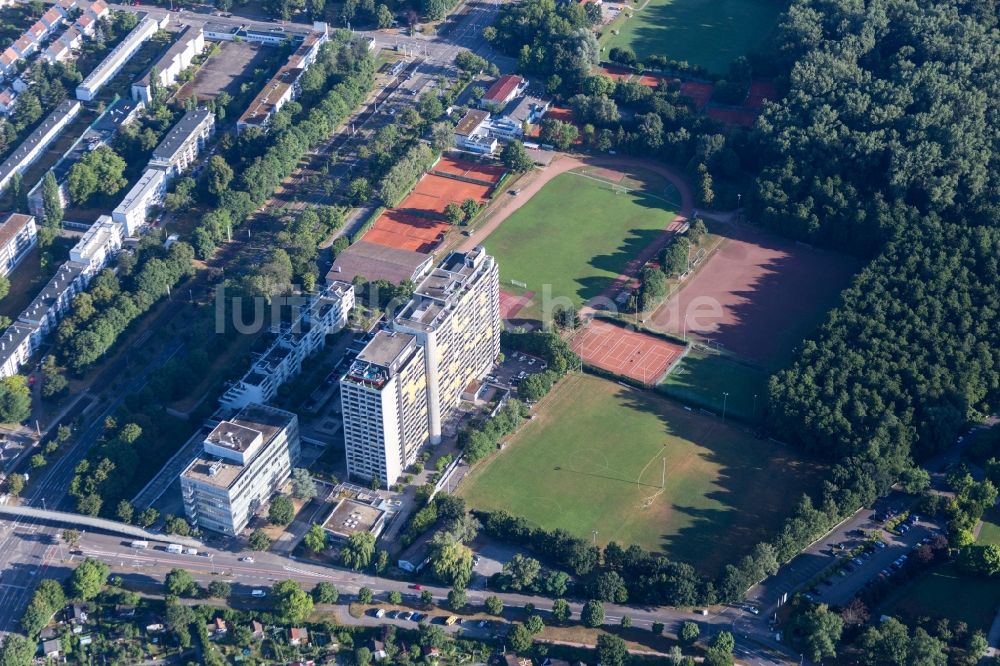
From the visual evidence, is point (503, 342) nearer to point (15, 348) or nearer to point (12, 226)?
point (15, 348)

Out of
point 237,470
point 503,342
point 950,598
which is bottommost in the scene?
point 950,598

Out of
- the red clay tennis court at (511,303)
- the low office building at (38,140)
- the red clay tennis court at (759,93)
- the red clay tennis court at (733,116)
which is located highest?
the red clay tennis court at (759,93)

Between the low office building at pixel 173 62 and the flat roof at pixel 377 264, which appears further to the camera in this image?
the low office building at pixel 173 62

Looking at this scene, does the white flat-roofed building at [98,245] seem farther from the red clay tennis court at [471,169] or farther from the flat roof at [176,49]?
the red clay tennis court at [471,169]

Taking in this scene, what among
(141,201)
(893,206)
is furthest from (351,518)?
(893,206)

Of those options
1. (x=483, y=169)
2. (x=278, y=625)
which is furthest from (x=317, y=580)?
(x=483, y=169)

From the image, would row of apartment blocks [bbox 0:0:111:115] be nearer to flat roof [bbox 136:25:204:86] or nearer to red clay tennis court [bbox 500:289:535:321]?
flat roof [bbox 136:25:204:86]

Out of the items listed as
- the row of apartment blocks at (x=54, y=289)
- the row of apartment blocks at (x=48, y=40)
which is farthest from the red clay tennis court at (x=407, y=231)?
the row of apartment blocks at (x=48, y=40)
